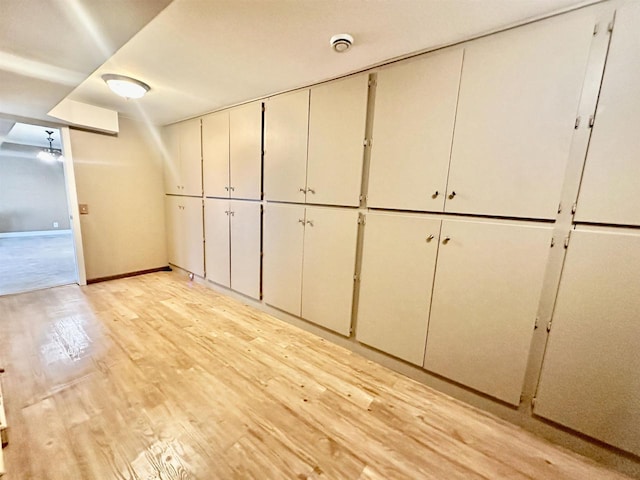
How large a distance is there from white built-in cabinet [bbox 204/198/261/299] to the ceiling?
49.8 inches

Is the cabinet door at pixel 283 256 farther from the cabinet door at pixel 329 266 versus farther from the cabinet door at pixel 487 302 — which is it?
the cabinet door at pixel 487 302

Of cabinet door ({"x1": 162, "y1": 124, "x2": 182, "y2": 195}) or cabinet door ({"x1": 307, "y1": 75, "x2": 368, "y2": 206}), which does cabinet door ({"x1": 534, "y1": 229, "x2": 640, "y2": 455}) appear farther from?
cabinet door ({"x1": 162, "y1": 124, "x2": 182, "y2": 195})

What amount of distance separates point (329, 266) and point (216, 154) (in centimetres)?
198

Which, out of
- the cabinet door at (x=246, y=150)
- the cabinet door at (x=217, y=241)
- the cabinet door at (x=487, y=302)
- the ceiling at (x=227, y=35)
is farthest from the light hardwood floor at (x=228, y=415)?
the ceiling at (x=227, y=35)

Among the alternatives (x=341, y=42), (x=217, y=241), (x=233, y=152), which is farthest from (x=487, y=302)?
(x=217, y=241)

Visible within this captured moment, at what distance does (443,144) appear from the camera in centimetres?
155

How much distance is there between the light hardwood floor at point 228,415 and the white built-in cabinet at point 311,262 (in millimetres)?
325

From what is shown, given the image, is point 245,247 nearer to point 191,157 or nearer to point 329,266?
point 329,266

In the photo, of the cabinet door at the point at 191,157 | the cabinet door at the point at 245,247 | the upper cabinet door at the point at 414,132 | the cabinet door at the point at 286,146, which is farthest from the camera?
the cabinet door at the point at 191,157

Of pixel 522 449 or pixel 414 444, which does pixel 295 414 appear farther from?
pixel 522 449

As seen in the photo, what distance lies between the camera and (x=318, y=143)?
6.91ft

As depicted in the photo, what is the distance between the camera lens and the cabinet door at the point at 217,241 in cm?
307

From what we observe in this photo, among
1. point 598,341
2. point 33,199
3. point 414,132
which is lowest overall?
point 598,341

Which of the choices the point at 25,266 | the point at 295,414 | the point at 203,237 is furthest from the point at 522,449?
the point at 25,266
